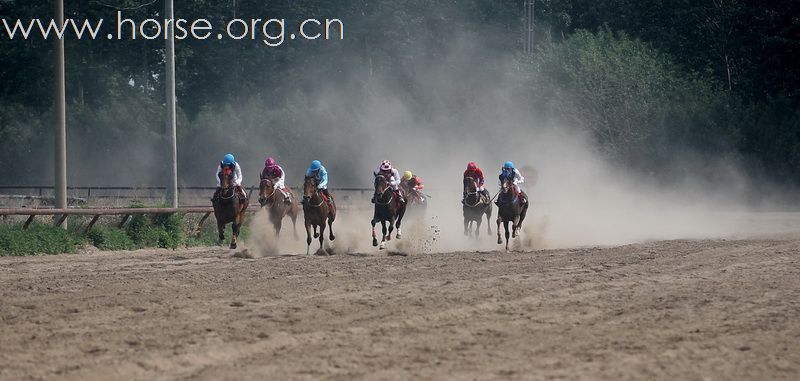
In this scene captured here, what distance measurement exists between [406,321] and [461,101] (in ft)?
206

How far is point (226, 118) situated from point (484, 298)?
208ft

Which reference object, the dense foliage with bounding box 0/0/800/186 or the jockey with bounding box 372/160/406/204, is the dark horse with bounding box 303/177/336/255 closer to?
the jockey with bounding box 372/160/406/204

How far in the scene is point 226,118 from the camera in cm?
7738

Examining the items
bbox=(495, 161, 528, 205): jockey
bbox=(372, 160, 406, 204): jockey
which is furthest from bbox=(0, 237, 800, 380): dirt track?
bbox=(495, 161, 528, 205): jockey

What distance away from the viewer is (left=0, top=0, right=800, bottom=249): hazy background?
5659 centimetres

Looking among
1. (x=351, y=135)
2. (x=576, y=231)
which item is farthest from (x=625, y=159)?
(x=576, y=231)

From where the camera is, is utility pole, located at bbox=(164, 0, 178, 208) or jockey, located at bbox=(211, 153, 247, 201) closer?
jockey, located at bbox=(211, 153, 247, 201)

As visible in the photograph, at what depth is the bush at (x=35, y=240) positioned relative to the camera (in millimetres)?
24719

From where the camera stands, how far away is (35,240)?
998 inches

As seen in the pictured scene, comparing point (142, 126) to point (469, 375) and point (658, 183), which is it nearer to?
point (658, 183)

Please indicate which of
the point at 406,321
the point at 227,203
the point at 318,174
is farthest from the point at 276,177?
the point at 406,321

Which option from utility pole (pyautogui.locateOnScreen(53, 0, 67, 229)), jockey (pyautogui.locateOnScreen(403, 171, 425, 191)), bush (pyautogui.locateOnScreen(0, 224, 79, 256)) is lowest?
bush (pyautogui.locateOnScreen(0, 224, 79, 256))

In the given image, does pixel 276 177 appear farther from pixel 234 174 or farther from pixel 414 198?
pixel 414 198

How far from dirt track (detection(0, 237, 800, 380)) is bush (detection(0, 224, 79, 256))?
3412 millimetres
